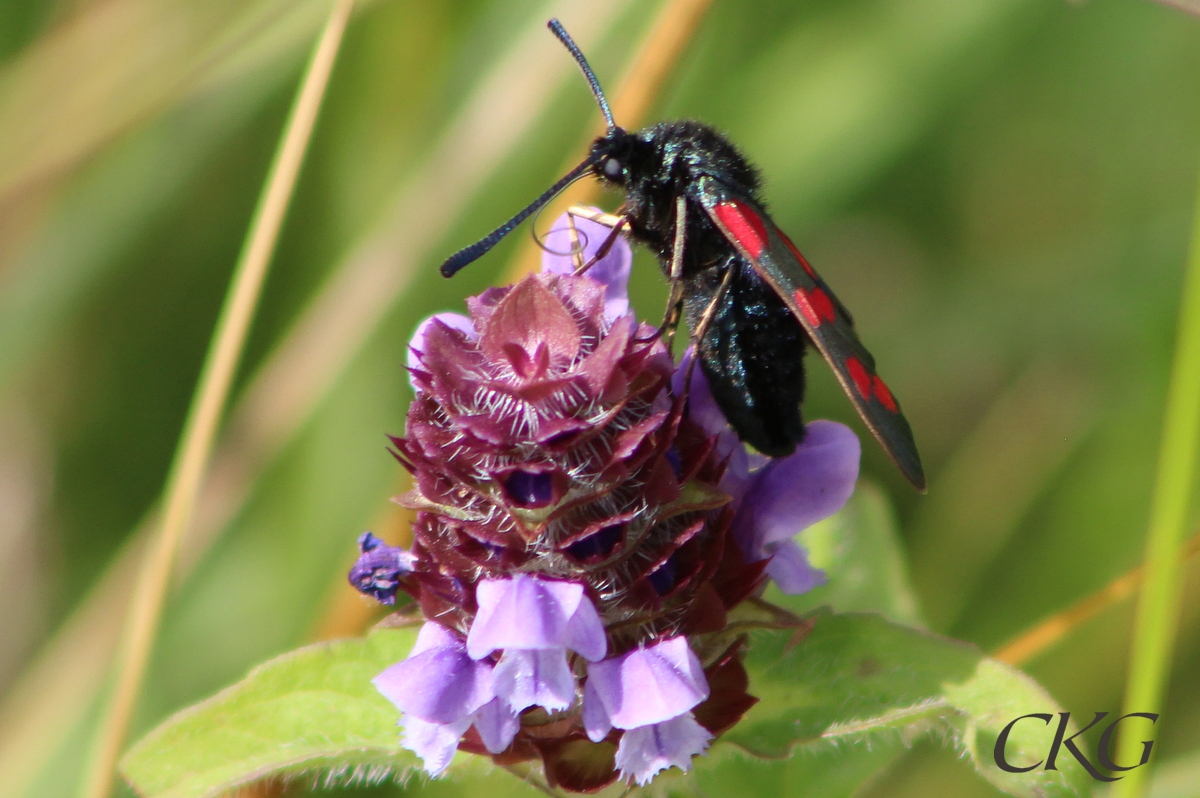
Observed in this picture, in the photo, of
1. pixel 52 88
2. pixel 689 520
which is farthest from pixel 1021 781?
pixel 52 88

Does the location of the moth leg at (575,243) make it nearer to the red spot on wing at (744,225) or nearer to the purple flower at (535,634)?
the red spot on wing at (744,225)

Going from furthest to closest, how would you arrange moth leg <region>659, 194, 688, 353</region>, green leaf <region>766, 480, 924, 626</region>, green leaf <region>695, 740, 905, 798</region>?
green leaf <region>766, 480, 924, 626</region>, green leaf <region>695, 740, 905, 798</region>, moth leg <region>659, 194, 688, 353</region>

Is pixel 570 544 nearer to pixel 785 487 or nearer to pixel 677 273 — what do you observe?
pixel 785 487

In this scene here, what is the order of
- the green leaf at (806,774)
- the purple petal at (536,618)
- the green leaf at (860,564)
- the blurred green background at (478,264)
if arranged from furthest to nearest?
the blurred green background at (478,264), the green leaf at (860,564), the green leaf at (806,774), the purple petal at (536,618)

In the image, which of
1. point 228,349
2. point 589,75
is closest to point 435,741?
point 228,349

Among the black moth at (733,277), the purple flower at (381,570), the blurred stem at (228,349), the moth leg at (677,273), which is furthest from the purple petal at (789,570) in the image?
the blurred stem at (228,349)

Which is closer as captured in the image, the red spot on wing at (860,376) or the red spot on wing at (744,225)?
the red spot on wing at (860,376)

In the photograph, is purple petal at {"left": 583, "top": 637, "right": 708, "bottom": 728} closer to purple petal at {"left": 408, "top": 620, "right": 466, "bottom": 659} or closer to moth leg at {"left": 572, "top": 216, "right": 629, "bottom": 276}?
purple petal at {"left": 408, "top": 620, "right": 466, "bottom": 659}

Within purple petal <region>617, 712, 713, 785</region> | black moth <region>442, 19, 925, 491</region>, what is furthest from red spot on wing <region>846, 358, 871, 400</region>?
purple petal <region>617, 712, 713, 785</region>
